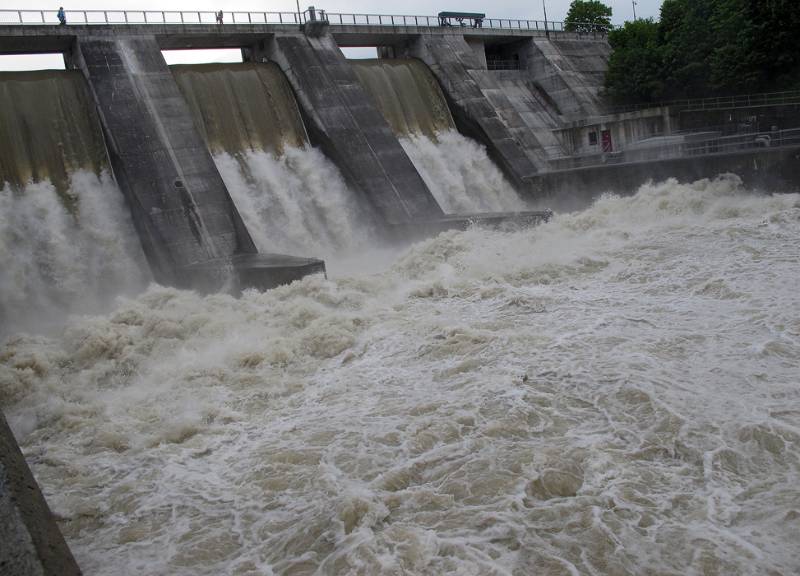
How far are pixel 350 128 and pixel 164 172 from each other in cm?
530

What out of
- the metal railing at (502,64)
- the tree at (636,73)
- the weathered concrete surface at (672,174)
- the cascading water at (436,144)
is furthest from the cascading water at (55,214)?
the tree at (636,73)

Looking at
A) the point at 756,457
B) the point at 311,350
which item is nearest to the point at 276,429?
the point at 311,350

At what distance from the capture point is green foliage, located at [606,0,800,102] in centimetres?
2258

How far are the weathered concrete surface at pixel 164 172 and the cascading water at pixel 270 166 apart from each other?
0.94 metres

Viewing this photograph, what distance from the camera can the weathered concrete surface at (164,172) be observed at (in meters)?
13.6

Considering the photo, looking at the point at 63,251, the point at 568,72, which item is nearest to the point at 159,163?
the point at 63,251

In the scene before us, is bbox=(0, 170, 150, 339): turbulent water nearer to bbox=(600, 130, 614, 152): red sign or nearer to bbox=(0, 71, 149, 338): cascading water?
bbox=(0, 71, 149, 338): cascading water

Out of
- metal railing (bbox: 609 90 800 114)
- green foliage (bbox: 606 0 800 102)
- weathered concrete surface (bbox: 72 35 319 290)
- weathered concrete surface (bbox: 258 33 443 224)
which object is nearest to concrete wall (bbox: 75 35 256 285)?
weathered concrete surface (bbox: 72 35 319 290)

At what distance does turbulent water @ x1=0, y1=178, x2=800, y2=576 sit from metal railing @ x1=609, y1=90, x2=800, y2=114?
1137cm

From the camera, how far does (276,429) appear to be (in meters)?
7.06

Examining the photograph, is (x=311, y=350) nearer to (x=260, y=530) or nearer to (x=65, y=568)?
(x=260, y=530)

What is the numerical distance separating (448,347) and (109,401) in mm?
4255

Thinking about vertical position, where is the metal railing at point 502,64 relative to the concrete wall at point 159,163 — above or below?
above

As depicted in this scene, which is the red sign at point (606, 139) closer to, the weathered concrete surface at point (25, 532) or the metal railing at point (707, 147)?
the metal railing at point (707, 147)
